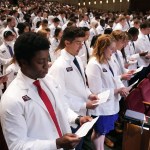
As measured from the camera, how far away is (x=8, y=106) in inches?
68.8

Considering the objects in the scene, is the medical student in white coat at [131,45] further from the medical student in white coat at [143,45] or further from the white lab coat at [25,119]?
the white lab coat at [25,119]

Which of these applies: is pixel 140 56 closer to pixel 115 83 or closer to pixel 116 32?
pixel 116 32

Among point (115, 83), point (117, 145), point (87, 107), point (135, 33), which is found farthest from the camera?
point (135, 33)

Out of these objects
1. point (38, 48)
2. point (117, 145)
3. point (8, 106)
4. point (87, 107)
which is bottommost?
point (117, 145)

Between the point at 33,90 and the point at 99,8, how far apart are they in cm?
2587

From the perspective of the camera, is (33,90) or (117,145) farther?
(117,145)

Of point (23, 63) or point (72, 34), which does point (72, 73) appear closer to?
point (72, 34)

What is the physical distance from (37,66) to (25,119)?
12.8 inches

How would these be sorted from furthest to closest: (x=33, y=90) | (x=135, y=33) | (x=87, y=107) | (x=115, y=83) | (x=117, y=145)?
(x=135, y=33), (x=117, y=145), (x=115, y=83), (x=87, y=107), (x=33, y=90)

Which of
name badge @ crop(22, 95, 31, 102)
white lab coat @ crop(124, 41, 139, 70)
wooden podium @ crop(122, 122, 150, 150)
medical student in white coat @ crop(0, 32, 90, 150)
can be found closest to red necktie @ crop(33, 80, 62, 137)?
medical student in white coat @ crop(0, 32, 90, 150)

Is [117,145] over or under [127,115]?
under

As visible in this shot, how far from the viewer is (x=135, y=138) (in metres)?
3.42

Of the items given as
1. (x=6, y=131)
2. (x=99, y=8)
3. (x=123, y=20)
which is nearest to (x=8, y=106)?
(x=6, y=131)

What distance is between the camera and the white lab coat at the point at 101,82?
334 cm
